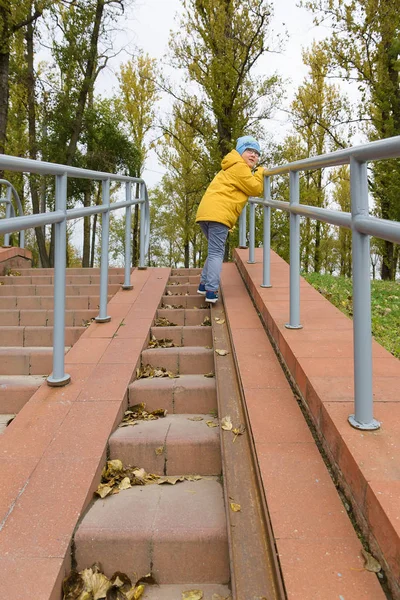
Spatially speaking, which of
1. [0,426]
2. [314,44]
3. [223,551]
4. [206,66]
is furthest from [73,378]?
[314,44]

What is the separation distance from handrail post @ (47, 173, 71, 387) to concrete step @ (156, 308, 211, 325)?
152 centimetres

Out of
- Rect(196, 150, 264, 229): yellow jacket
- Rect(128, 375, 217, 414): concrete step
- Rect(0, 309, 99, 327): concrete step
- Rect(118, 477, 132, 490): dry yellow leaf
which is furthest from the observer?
Rect(196, 150, 264, 229): yellow jacket

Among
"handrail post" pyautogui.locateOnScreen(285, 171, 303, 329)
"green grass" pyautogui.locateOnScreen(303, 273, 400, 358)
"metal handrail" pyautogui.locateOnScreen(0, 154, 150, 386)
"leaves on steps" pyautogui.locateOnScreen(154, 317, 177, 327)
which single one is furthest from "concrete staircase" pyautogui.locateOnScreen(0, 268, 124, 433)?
"green grass" pyautogui.locateOnScreen(303, 273, 400, 358)

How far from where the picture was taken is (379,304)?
17.2ft

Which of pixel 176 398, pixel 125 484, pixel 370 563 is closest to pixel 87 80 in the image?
pixel 176 398

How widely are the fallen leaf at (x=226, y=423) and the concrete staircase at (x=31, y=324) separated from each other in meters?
1.24

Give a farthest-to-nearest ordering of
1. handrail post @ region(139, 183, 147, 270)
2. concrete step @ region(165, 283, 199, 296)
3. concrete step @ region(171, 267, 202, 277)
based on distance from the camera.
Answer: concrete step @ region(171, 267, 202, 277), handrail post @ region(139, 183, 147, 270), concrete step @ region(165, 283, 199, 296)

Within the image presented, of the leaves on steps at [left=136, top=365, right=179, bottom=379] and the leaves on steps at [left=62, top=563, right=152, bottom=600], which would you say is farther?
the leaves on steps at [left=136, top=365, right=179, bottom=379]

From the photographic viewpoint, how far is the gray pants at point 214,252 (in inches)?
167

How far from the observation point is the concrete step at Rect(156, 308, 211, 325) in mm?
4141

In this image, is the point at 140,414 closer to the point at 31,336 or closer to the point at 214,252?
the point at 31,336

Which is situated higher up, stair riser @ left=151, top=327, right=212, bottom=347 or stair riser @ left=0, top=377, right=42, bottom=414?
stair riser @ left=151, top=327, right=212, bottom=347

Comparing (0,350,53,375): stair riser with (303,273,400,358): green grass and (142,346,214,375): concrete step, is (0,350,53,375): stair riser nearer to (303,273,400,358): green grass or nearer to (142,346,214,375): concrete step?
(142,346,214,375): concrete step

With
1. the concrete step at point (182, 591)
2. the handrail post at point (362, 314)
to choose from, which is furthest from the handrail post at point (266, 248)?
the concrete step at point (182, 591)
